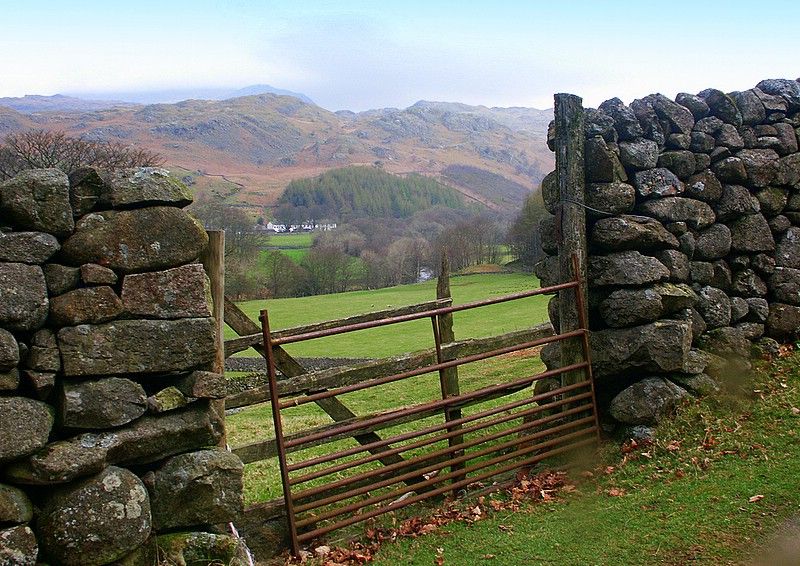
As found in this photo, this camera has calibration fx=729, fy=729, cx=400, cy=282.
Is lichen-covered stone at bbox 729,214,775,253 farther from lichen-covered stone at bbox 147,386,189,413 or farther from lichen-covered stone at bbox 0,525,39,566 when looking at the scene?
lichen-covered stone at bbox 0,525,39,566

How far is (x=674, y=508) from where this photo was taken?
668cm

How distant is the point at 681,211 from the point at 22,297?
735 cm

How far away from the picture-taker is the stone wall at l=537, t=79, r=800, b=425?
27.8ft

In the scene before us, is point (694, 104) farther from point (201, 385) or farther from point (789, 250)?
point (201, 385)

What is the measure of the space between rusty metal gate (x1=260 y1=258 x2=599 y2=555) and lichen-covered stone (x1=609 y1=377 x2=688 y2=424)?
340 millimetres

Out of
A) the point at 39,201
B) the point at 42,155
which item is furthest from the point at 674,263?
the point at 42,155

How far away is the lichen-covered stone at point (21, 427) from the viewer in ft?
15.8

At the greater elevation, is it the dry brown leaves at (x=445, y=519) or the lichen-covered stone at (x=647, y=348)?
the lichen-covered stone at (x=647, y=348)

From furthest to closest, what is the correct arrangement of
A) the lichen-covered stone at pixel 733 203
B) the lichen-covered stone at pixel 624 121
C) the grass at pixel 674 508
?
the lichen-covered stone at pixel 733 203 → the lichen-covered stone at pixel 624 121 → the grass at pixel 674 508

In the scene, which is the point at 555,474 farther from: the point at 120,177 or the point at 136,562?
the point at 120,177

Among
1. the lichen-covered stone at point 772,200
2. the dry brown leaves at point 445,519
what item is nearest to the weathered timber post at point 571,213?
the dry brown leaves at point 445,519

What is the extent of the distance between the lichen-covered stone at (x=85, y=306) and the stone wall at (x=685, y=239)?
18.1 ft

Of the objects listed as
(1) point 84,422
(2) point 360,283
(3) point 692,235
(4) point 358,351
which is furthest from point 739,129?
(2) point 360,283

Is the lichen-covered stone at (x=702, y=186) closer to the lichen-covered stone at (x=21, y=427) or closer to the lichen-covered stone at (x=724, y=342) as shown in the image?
the lichen-covered stone at (x=724, y=342)
